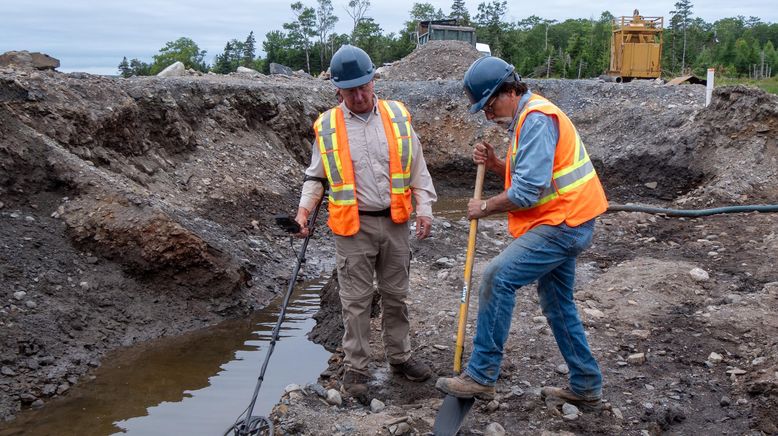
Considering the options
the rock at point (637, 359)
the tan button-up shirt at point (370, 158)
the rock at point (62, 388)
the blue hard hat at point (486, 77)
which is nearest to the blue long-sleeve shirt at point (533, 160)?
the blue hard hat at point (486, 77)

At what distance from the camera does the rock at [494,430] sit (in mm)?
4176

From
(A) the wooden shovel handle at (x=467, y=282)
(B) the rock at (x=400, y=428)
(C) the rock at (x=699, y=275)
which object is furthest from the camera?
(C) the rock at (x=699, y=275)

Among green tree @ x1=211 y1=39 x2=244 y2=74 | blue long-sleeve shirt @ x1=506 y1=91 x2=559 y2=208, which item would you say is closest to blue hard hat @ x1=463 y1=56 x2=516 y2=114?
blue long-sleeve shirt @ x1=506 y1=91 x2=559 y2=208

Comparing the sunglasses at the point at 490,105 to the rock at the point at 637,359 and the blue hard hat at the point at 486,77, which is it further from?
the rock at the point at 637,359

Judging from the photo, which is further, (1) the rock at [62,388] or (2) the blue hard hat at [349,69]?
(1) the rock at [62,388]

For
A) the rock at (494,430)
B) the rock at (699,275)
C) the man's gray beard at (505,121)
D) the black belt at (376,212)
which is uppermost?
the man's gray beard at (505,121)

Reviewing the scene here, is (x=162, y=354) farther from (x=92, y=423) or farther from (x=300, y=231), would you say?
(x=300, y=231)

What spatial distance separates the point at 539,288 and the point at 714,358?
1.71 m

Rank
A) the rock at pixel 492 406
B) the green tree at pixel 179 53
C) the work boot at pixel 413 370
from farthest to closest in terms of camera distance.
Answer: the green tree at pixel 179 53
the work boot at pixel 413 370
the rock at pixel 492 406

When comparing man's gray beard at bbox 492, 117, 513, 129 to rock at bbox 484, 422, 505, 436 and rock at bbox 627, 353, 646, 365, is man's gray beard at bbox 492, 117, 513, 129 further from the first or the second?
rock at bbox 627, 353, 646, 365

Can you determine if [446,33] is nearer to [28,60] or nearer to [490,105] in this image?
[28,60]

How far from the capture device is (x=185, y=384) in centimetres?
590

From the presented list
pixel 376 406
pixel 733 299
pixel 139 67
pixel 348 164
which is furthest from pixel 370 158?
pixel 139 67

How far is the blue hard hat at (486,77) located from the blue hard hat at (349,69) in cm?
68
